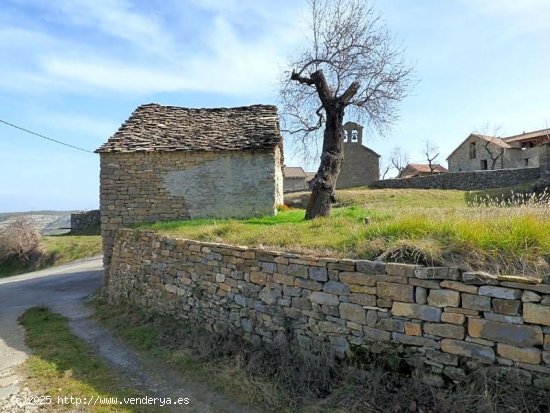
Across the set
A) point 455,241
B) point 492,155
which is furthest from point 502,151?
point 455,241

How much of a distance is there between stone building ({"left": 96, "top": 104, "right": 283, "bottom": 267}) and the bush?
1583 centimetres

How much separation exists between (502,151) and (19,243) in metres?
40.8

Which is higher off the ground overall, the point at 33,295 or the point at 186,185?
the point at 186,185

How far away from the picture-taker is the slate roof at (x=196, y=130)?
1324 cm

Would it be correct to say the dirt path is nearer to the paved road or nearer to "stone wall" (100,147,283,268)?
the paved road

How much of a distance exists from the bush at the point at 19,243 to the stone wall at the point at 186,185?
626 inches

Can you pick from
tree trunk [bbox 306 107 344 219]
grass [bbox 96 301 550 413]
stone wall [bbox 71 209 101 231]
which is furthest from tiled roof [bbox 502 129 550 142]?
stone wall [bbox 71 209 101 231]

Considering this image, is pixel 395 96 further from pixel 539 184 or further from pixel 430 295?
pixel 539 184

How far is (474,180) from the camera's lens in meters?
27.9

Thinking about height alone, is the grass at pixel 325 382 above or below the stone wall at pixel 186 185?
below

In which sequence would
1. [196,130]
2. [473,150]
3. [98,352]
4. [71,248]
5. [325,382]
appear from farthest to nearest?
[473,150]
[71,248]
[196,130]
[98,352]
[325,382]

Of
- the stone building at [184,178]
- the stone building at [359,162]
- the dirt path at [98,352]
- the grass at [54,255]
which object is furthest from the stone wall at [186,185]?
the stone building at [359,162]

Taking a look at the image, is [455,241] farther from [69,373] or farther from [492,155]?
[492,155]

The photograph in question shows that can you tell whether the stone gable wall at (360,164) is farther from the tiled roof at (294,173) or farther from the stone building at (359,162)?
the tiled roof at (294,173)
